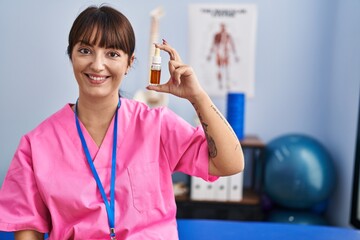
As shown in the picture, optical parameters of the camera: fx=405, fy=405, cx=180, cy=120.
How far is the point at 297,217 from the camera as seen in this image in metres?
2.71

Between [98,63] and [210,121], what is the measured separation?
1.18 feet

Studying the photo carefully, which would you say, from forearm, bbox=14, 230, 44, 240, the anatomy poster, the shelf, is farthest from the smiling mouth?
the anatomy poster

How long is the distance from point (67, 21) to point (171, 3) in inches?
30.1

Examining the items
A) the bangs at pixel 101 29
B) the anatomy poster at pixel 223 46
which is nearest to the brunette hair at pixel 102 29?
the bangs at pixel 101 29

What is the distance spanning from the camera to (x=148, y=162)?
123cm

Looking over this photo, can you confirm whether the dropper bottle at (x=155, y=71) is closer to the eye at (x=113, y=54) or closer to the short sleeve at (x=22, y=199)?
the eye at (x=113, y=54)

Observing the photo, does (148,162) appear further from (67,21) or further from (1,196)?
(67,21)

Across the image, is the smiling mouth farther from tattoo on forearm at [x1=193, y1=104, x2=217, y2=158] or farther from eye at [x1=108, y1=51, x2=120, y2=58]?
tattoo on forearm at [x1=193, y1=104, x2=217, y2=158]

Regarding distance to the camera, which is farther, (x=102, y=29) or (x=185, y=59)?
(x=185, y=59)

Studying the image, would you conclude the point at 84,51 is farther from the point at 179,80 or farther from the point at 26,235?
the point at 26,235

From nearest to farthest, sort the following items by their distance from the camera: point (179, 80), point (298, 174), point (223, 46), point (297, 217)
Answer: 1. point (179, 80)
2. point (298, 174)
3. point (297, 217)
4. point (223, 46)

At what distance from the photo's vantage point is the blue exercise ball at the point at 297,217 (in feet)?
8.82

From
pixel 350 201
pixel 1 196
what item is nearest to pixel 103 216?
pixel 1 196

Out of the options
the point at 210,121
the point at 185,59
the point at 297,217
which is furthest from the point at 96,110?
the point at 297,217
